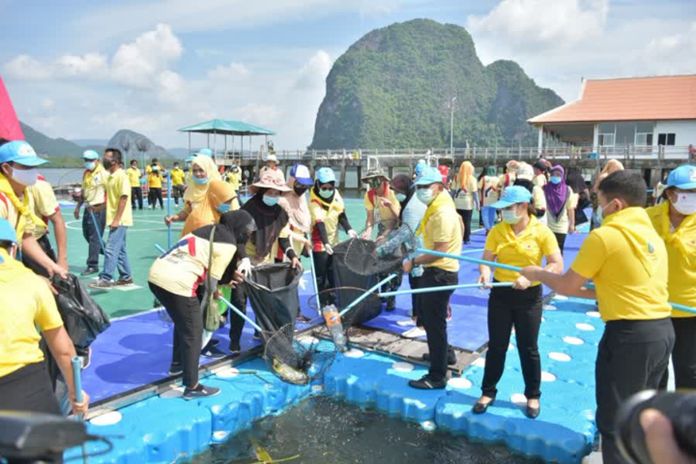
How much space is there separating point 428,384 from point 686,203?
2.19 m

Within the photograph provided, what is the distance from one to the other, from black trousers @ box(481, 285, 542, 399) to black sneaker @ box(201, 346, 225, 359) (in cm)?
228

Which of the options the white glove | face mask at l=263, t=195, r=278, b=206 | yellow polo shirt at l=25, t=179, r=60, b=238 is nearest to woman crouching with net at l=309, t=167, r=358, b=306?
face mask at l=263, t=195, r=278, b=206

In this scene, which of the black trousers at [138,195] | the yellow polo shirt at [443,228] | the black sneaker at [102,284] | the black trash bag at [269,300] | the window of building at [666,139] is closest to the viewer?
the yellow polo shirt at [443,228]

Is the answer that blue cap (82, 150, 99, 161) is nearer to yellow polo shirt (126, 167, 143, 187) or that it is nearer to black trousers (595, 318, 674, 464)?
black trousers (595, 318, 674, 464)

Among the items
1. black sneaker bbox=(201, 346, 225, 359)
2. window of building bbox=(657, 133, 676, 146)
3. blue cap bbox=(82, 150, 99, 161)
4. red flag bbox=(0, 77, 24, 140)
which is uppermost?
window of building bbox=(657, 133, 676, 146)

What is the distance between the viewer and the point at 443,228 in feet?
13.2

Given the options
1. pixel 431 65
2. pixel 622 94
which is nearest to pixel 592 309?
pixel 622 94

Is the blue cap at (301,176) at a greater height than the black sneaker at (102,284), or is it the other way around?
the blue cap at (301,176)

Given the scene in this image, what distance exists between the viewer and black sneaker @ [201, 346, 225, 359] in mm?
4613

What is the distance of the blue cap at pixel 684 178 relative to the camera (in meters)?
3.04

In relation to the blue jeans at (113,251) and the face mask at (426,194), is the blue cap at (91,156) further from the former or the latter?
the face mask at (426,194)

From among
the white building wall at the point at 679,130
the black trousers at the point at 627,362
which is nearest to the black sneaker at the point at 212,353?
the black trousers at the point at 627,362

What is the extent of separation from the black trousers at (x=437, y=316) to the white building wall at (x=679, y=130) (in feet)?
108

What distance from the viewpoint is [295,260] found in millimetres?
4836
